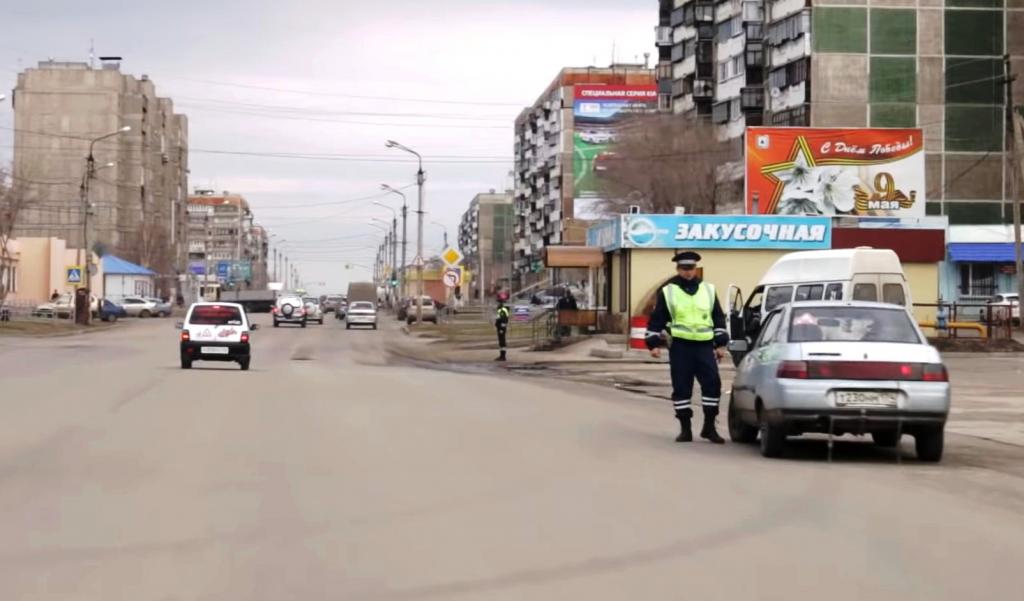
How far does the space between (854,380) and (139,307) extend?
92.1 metres

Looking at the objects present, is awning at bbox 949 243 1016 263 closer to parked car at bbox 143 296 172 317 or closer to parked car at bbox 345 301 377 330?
parked car at bbox 345 301 377 330

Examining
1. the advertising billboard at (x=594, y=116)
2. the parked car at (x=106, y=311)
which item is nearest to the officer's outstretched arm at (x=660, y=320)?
the parked car at (x=106, y=311)

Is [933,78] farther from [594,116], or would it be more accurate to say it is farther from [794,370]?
[794,370]

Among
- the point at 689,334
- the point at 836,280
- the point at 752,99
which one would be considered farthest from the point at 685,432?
the point at 752,99

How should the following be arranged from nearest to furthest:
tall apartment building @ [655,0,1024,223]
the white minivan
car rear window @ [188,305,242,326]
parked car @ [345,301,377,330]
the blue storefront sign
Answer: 1. the white minivan
2. car rear window @ [188,305,242,326]
3. the blue storefront sign
4. tall apartment building @ [655,0,1024,223]
5. parked car @ [345,301,377,330]

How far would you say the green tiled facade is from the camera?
74562 millimetres

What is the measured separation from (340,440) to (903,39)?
65683mm

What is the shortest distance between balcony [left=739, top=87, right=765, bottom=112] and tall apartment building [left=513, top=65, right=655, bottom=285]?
35.5 meters

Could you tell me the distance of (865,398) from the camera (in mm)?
13305

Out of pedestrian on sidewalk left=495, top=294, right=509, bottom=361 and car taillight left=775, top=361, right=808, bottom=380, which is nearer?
car taillight left=775, top=361, right=808, bottom=380

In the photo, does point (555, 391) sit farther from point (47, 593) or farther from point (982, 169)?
point (982, 169)

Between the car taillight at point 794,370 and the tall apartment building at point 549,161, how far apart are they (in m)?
106

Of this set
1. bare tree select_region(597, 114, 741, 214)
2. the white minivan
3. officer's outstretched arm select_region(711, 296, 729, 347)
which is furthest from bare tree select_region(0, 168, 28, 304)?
officer's outstretched arm select_region(711, 296, 729, 347)

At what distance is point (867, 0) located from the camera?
A: 75125mm
